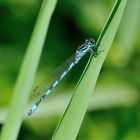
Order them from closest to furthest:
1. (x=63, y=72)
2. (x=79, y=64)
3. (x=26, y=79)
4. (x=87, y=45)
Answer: (x=26, y=79)
(x=87, y=45)
(x=63, y=72)
(x=79, y=64)

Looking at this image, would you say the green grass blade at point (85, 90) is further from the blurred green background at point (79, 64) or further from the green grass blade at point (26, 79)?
the blurred green background at point (79, 64)

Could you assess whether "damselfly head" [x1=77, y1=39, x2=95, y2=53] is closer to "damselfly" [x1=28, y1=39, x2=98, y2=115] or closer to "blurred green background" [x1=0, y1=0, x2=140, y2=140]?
"damselfly" [x1=28, y1=39, x2=98, y2=115]

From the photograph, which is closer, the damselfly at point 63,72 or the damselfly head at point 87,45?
the damselfly at point 63,72

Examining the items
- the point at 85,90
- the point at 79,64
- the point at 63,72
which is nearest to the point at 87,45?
the point at 63,72

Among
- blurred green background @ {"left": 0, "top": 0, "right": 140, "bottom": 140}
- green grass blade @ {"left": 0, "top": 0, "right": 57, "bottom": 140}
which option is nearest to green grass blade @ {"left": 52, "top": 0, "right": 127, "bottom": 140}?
green grass blade @ {"left": 0, "top": 0, "right": 57, "bottom": 140}

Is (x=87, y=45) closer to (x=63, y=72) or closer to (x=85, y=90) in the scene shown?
(x=63, y=72)

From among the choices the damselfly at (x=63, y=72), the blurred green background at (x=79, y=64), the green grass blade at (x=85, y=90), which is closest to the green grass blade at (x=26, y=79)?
the green grass blade at (x=85, y=90)
